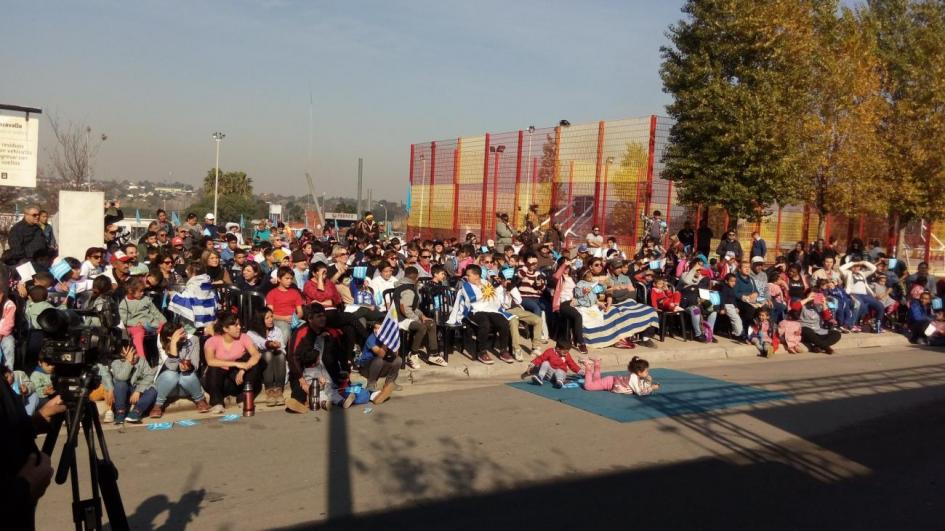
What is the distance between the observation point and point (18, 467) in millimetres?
2928

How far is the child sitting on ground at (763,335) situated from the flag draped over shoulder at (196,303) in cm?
958

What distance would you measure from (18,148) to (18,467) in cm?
1227

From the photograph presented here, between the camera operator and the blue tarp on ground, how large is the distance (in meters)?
6.98

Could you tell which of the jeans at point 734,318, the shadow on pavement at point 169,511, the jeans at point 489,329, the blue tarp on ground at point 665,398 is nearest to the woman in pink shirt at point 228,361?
the shadow on pavement at point 169,511

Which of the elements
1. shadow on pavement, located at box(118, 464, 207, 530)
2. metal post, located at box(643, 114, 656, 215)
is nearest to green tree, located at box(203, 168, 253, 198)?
metal post, located at box(643, 114, 656, 215)

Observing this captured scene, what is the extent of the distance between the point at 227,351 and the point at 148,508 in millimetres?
3288

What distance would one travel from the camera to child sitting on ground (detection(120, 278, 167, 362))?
9328 mm

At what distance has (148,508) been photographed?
6.10 meters

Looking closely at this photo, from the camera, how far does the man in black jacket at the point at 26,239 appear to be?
1247cm

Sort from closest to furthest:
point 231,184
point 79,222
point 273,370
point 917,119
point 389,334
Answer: point 273,370
point 389,334
point 79,222
point 917,119
point 231,184

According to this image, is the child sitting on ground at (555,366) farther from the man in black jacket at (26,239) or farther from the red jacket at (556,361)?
the man in black jacket at (26,239)

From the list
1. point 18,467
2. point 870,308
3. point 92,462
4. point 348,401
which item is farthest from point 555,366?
point 870,308

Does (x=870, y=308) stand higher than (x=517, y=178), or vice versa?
(x=517, y=178)

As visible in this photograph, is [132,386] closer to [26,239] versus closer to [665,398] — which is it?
[26,239]
